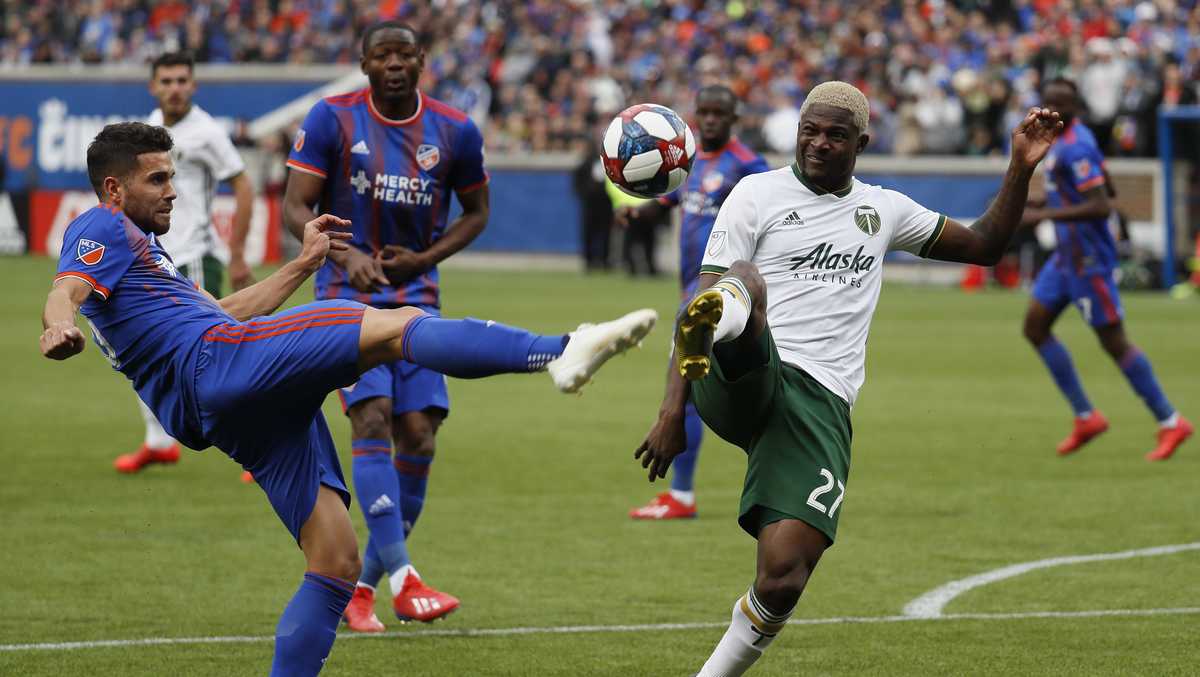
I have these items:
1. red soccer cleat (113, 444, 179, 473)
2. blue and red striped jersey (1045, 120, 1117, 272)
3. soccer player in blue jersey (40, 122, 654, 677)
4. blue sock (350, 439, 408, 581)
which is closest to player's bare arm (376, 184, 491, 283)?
blue sock (350, 439, 408, 581)

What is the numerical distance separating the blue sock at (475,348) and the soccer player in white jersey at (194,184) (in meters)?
6.01

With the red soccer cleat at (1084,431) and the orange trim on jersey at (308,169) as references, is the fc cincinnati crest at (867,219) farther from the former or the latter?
the red soccer cleat at (1084,431)

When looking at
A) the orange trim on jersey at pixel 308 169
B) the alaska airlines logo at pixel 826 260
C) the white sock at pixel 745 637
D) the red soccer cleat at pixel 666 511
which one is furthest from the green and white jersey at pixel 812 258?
the red soccer cleat at pixel 666 511

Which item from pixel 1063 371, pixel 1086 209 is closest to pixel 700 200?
pixel 1086 209

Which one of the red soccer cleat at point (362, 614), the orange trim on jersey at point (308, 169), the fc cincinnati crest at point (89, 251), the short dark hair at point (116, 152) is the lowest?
the red soccer cleat at point (362, 614)

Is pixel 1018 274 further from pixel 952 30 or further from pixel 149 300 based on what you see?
pixel 149 300

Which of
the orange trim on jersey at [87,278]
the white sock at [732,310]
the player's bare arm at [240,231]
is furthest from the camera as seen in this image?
the player's bare arm at [240,231]

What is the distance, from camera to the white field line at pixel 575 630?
679cm

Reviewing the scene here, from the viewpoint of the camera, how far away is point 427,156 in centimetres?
782

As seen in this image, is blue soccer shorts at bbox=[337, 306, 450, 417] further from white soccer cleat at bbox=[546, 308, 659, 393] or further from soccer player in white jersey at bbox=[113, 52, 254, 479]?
soccer player in white jersey at bbox=[113, 52, 254, 479]

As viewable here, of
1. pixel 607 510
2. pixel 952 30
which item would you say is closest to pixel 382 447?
pixel 607 510

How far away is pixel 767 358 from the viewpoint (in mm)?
5434

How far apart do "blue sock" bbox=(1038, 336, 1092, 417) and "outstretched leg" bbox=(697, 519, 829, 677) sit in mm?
7450

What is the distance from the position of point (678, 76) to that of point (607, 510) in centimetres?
2364
